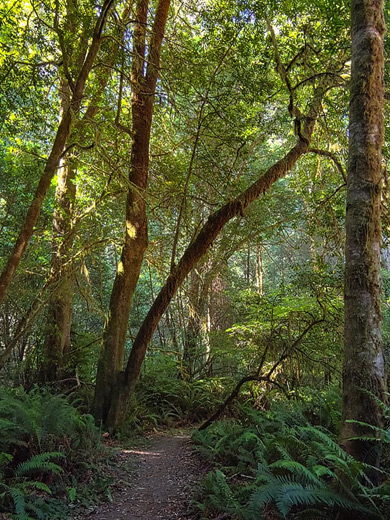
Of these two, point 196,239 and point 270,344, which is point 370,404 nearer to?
point 270,344

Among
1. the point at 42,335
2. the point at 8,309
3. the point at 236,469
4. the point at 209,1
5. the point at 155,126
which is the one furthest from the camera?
the point at 8,309

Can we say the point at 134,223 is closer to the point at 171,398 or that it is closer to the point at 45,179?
the point at 45,179

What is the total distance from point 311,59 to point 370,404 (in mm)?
6704

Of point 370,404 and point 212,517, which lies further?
point 212,517

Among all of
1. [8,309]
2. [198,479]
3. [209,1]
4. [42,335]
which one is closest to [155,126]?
[209,1]

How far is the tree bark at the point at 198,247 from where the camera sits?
7.11 meters

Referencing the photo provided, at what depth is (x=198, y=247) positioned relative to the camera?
7242 millimetres

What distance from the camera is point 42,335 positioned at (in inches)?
372

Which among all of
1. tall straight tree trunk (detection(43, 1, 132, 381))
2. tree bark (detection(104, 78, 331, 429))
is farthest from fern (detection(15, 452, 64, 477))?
tall straight tree trunk (detection(43, 1, 132, 381))

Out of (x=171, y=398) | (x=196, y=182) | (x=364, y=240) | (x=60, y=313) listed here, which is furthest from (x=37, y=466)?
(x=196, y=182)

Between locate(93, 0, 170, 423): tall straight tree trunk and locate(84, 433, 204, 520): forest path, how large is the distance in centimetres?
139

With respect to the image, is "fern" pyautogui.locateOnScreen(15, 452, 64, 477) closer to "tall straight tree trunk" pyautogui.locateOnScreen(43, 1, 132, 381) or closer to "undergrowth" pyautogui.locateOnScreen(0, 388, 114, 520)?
"undergrowth" pyautogui.locateOnScreen(0, 388, 114, 520)

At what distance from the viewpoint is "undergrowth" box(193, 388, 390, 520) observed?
2.71 metres

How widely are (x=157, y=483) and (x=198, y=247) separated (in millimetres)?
3965
